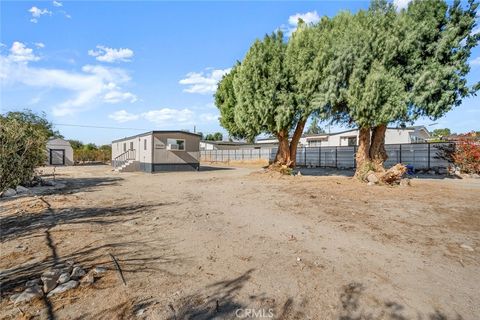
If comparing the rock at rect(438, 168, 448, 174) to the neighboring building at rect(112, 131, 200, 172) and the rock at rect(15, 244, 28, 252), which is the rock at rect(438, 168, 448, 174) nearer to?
the neighboring building at rect(112, 131, 200, 172)

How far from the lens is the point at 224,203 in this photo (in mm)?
8469

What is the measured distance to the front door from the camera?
33459 millimetres

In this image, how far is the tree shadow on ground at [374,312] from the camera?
8.58 feet

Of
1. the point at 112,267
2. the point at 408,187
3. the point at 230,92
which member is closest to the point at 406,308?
the point at 112,267

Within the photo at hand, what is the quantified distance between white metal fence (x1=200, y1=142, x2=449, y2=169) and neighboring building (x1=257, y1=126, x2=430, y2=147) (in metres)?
6.01

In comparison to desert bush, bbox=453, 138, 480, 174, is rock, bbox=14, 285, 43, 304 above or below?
below

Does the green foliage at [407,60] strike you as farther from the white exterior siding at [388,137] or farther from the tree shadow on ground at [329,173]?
the white exterior siding at [388,137]

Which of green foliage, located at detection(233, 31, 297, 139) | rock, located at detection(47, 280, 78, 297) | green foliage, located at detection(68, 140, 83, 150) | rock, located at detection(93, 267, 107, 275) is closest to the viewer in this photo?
rock, located at detection(47, 280, 78, 297)

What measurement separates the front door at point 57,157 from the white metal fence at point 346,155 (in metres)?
Result: 20.9

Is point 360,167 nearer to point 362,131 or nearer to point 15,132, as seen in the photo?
point 362,131

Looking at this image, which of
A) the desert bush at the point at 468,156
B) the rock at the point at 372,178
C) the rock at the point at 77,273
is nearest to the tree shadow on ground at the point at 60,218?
the rock at the point at 77,273

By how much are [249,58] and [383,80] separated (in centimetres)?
755

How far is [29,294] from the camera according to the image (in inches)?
114

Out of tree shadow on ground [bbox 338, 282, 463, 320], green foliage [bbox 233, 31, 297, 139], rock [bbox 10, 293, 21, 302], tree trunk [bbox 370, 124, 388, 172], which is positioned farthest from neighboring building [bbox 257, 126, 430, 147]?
rock [bbox 10, 293, 21, 302]
